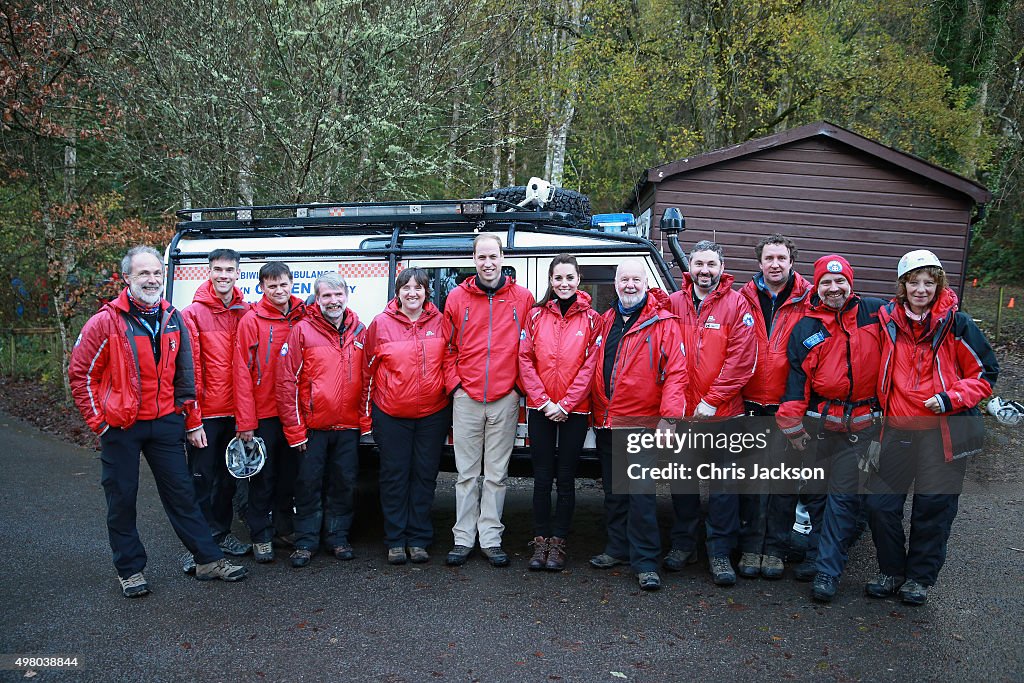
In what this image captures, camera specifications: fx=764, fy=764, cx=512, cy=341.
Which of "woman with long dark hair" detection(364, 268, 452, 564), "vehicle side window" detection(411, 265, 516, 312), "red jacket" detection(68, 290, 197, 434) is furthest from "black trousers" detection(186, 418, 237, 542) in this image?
"vehicle side window" detection(411, 265, 516, 312)

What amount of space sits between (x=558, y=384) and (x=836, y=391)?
1.68 m

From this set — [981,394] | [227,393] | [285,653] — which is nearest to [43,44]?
[227,393]

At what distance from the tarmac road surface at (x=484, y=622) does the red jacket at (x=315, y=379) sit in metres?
1.00

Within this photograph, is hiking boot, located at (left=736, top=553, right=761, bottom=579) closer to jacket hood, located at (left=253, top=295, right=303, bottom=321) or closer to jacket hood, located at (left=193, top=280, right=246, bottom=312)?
jacket hood, located at (left=253, top=295, right=303, bottom=321)

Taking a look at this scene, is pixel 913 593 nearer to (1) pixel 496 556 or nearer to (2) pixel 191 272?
(1) pixel 496 556

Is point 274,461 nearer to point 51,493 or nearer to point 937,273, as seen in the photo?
point 51,493

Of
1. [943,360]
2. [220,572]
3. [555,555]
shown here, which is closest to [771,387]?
[943,360]

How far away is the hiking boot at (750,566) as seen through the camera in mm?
4922

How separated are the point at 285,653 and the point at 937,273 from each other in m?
4.07

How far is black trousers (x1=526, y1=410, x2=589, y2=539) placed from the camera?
500 centimetres

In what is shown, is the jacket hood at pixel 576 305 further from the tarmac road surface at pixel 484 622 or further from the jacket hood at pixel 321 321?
the tarmac road surface at pixel 484 622

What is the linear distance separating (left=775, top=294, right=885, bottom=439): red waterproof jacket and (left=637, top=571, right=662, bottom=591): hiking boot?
47.3 inches

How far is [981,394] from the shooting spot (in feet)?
13.8

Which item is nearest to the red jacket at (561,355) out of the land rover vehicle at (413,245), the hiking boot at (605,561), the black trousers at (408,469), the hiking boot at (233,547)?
the land rover vehicle at (413,245)
